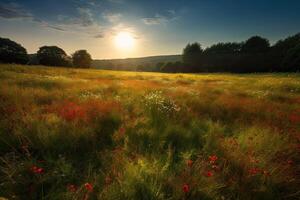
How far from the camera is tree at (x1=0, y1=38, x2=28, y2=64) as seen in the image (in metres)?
35.2

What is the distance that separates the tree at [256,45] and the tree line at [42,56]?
2269 inches

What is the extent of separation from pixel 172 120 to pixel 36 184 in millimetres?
3583

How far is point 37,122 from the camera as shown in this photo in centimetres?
400

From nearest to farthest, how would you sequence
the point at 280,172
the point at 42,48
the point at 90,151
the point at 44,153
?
the point at 280,172 < the point at 44,153 < the point at 90,151 < the point at 42,48

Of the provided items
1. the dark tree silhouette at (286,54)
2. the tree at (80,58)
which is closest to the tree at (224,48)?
the dark tree silhouette at (286,54)

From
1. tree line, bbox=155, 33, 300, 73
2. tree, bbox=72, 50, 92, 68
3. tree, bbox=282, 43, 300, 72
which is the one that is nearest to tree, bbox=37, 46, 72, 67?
tree, bbox=72, 50, 92, 68

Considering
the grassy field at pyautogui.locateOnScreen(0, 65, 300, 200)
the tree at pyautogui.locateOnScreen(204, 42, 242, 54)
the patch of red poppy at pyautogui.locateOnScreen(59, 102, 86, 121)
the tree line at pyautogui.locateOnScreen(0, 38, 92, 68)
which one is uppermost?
the tree at pyautogui.locateOnScreen(204, 42, 242, 54)

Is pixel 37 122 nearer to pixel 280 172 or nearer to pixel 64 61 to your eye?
pixel 280 172

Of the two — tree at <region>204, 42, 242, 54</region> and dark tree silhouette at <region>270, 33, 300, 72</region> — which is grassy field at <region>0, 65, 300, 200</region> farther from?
tree at <region>204, 42, 242, 54</region>

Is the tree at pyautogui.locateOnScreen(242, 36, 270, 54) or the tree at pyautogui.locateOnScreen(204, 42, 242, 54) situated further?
the tree at pyautogui.locateOnScreen(204, 42, 242, 54)

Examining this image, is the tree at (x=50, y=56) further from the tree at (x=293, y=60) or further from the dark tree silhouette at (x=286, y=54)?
the dark tree silhouette at (x=286, y=54)

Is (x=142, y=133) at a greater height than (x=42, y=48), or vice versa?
(x=42, y=48)

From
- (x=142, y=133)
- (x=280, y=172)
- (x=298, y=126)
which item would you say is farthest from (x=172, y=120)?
(x=298, y=126)

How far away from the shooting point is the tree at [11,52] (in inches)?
1384
